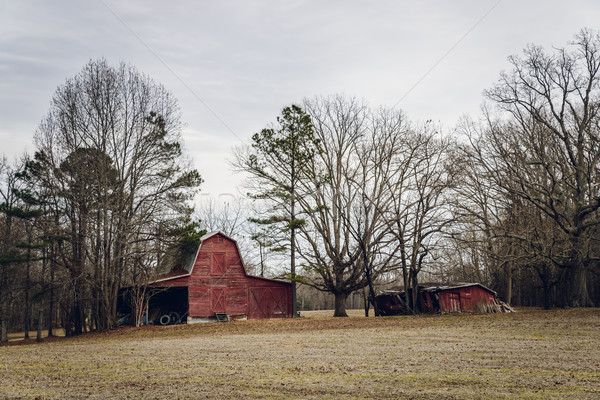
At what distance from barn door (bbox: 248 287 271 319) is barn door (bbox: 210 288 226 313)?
2087 millimetres

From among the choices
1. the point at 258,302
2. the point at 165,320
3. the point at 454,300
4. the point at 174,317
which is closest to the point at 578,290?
Answer: the point at 454,300

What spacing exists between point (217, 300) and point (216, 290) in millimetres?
690

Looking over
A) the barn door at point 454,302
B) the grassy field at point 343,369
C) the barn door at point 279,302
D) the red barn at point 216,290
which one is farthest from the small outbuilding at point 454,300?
the grassy field at point 343,369

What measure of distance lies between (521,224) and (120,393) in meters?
29.6

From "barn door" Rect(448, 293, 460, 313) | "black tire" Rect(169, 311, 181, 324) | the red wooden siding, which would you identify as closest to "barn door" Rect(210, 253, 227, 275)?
"black tire" Rect(169, 311, 181, 324)

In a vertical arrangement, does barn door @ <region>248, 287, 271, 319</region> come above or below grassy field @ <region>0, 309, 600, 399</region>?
above

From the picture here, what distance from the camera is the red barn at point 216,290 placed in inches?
1355

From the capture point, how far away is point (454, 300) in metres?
32.8

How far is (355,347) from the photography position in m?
15.3

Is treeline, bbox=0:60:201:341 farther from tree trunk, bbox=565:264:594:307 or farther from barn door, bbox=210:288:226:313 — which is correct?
tree trunk, bbox=565:264:594:307

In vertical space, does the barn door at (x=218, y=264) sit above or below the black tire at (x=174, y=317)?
above

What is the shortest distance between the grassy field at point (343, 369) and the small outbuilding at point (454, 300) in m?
14.0

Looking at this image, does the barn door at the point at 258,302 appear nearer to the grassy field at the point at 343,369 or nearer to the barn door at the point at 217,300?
the barn door at the point at 217,300

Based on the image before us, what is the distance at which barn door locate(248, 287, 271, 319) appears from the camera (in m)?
36.4
